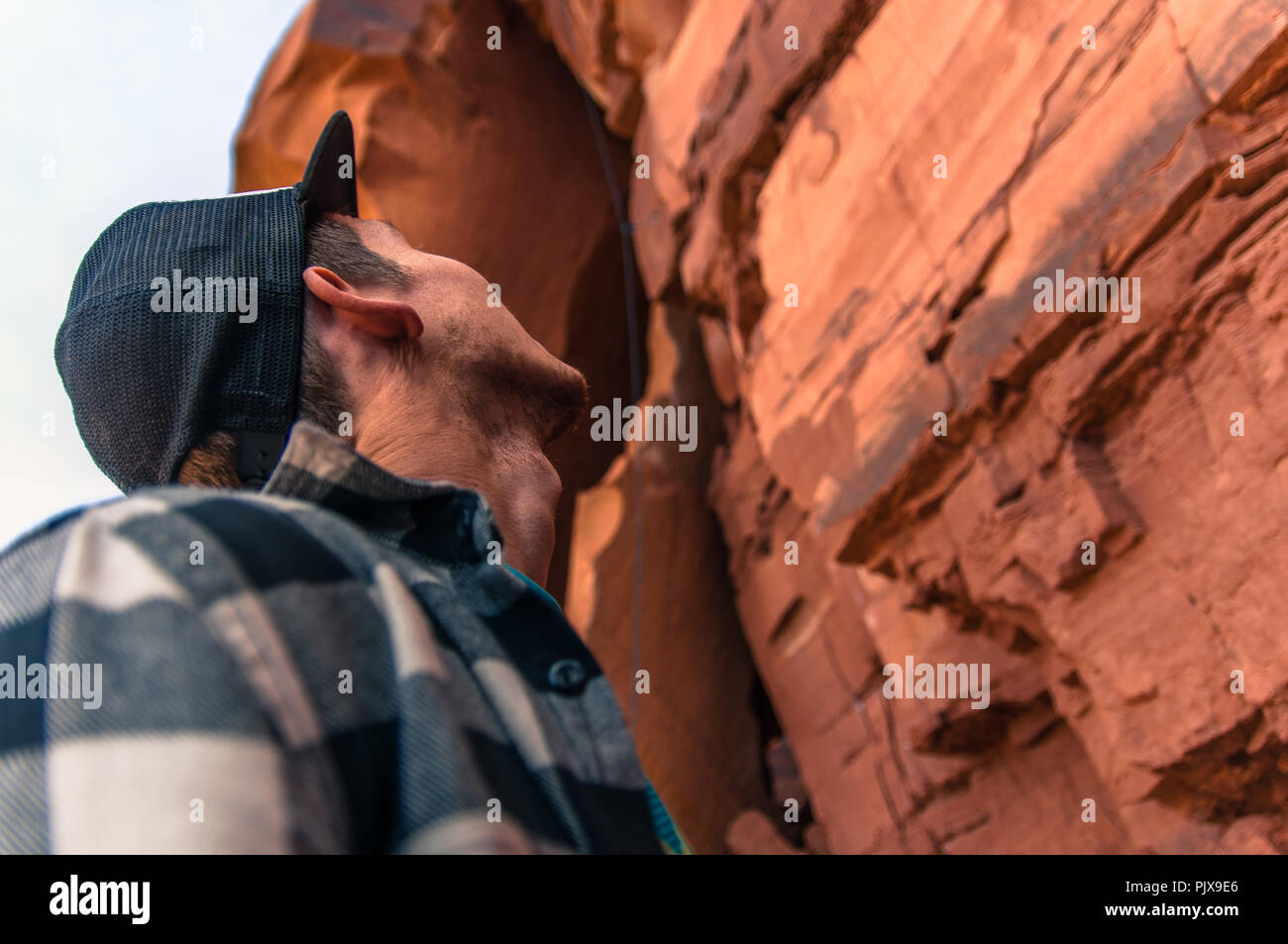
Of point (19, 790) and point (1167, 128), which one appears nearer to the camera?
point (19, 790)

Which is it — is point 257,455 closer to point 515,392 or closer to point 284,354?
point 284,354

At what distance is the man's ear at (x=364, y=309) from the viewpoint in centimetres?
142

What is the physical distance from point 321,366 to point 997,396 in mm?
2852

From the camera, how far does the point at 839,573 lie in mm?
5664

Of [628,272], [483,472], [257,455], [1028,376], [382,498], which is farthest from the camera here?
[628,272]

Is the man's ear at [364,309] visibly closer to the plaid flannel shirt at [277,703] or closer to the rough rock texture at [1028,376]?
the plaid flannel shirt at [277,703]

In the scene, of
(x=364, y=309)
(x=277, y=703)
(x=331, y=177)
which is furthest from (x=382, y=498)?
(x=331, y=177)

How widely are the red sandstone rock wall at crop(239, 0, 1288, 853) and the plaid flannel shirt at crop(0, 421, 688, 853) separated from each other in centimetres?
271

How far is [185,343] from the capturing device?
1.38 meters

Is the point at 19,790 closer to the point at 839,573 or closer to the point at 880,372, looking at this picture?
the point at 880,372

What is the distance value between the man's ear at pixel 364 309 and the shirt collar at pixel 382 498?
445 millimetres

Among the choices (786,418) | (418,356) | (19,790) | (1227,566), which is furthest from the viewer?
(786,418)
